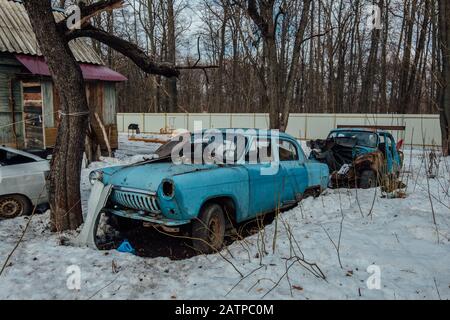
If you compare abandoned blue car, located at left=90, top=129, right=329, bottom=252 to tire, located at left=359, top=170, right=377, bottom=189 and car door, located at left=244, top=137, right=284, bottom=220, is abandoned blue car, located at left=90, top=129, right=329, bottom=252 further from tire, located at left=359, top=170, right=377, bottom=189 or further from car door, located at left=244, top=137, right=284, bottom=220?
tire, located at left=359, top=170, right=377, bottom=189

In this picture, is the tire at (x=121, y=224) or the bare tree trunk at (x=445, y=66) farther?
the bare tree trunk at (x=445, y=66)

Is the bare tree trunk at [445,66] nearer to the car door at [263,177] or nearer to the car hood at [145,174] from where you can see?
the car door at [263,177]

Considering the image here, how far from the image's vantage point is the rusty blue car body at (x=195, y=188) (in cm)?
411

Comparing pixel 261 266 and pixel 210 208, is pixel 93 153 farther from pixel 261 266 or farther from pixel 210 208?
pixel 261 266

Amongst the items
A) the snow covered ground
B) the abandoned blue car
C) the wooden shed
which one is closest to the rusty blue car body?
the abandoned blue car

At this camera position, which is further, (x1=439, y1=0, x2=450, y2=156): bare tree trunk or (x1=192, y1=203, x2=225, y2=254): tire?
(x1=439, y1=0, x2=450, y2=156): bare tree trunk

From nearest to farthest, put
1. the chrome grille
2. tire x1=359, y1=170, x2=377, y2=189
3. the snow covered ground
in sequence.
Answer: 1. the snow covered ground
2. the chrome grille
3. tire x1=359, y1=170, x2=377, y2=189

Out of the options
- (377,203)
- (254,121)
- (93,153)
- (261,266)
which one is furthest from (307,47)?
(261,266)

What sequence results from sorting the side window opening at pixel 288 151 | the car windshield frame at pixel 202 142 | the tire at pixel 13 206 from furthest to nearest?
1. the side window opening at pixel 288 151
2. the tire at pixel 13 206
3. the car windshield frame at pixel 202 142

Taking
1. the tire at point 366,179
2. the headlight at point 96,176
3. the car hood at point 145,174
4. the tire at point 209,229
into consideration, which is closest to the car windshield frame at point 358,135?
the tire at point 366,179

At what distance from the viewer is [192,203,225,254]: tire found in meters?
4.29

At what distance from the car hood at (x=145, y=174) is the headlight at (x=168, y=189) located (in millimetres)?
80

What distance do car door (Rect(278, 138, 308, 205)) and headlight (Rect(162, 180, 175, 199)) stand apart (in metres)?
2.25
